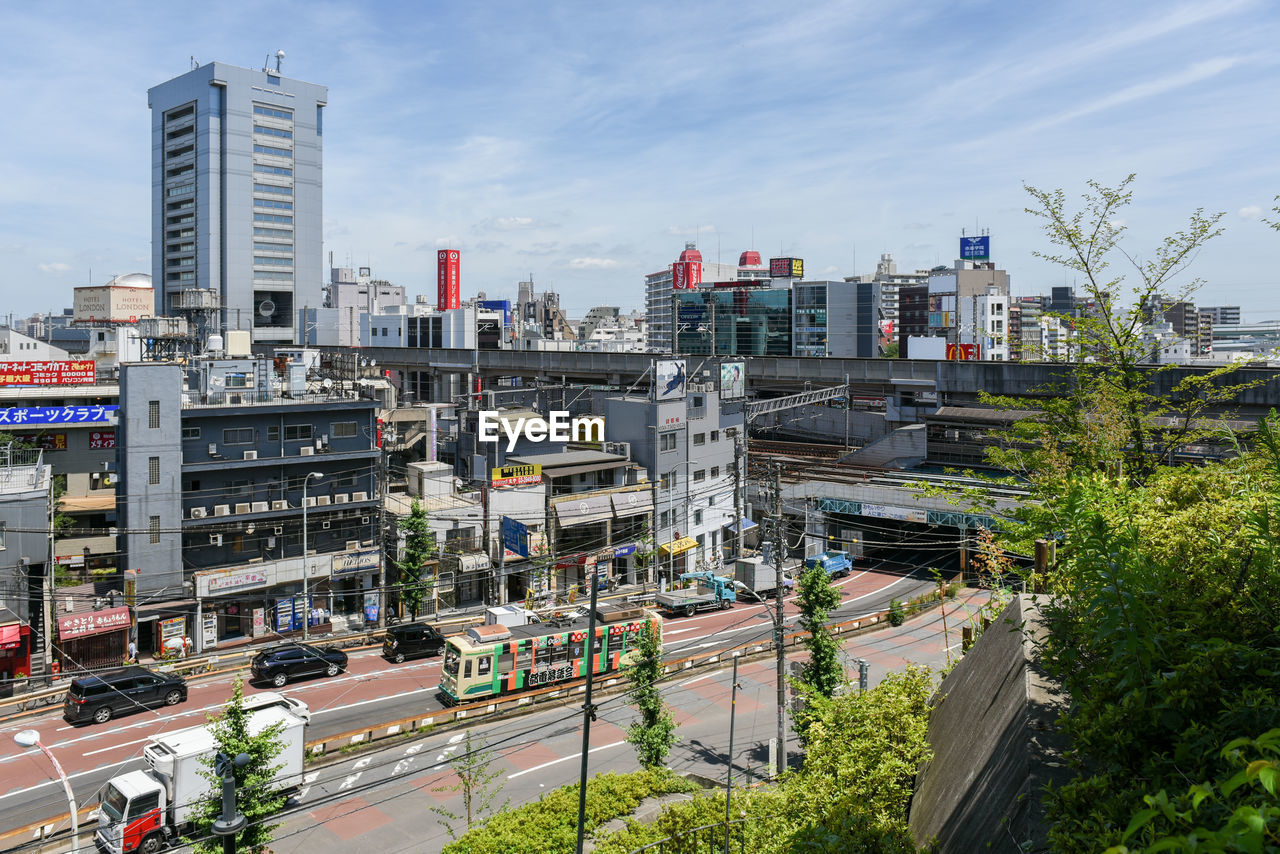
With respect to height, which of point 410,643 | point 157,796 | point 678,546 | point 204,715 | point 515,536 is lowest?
point 204,715

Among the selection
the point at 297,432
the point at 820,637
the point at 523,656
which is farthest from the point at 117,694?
the point at 820,637

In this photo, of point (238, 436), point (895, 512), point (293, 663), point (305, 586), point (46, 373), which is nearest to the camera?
point (293, 663)

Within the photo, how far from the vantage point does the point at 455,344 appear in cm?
13588

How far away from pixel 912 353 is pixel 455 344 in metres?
67.9

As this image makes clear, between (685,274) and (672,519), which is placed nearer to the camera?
(672,519)

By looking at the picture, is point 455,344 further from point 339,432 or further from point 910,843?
point 910,843

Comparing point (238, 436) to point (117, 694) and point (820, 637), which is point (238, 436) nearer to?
point (117, 694)

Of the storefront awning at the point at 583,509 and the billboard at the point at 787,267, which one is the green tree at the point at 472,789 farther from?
the billboard at the point at 787,267

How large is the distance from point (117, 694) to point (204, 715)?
349 cm

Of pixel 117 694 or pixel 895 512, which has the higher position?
pixel 895 512

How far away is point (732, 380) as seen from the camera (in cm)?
6325

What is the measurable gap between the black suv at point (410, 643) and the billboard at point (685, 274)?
149m

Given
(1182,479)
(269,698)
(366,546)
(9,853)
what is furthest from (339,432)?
(1182,479)
